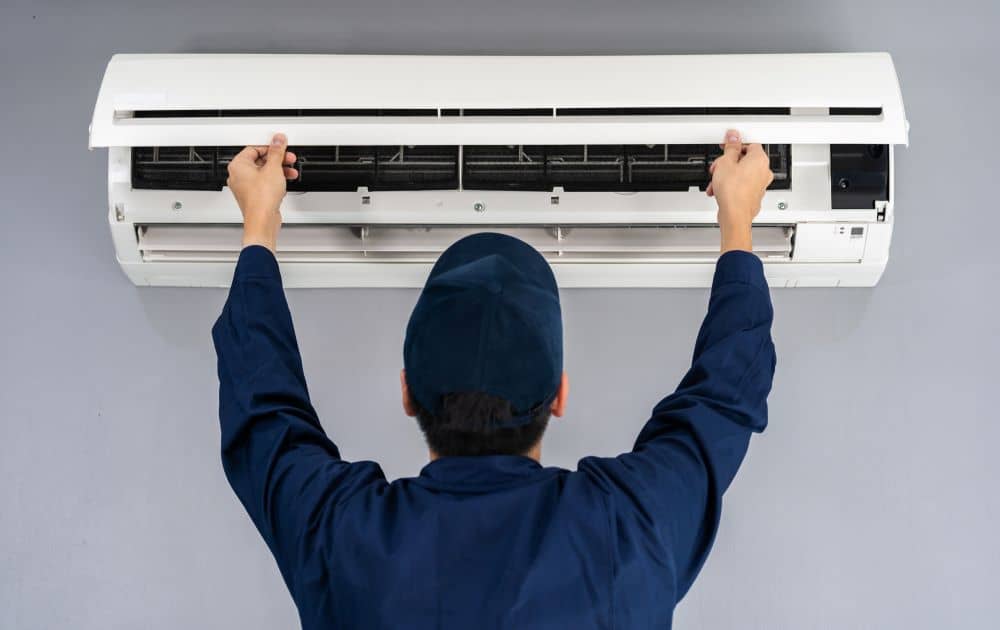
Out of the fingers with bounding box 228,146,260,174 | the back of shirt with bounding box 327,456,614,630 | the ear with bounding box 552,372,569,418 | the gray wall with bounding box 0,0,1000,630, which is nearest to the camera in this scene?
the back of shirt with bounding box 327,456,614,630

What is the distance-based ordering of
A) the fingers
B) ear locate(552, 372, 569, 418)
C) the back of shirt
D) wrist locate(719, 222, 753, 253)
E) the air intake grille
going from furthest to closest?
the air intake grille
the fingers
wrist locate(719, 222, 753, 253)
ear locate(552, 372, 569, 418)
the back of shirt

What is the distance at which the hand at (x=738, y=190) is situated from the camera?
1.21 meters

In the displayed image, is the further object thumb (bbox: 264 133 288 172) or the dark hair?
thumb (bbox: 264 133 288 172)

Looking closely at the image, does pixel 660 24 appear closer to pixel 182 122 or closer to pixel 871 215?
pixel 871 215

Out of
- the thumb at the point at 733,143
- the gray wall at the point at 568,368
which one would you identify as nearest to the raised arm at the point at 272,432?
the gray wall at the point at 568,368

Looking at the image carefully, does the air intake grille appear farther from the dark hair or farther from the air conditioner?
the dark hair

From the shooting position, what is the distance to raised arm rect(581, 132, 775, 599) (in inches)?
40.1

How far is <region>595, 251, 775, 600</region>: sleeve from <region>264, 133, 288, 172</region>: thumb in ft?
1.99

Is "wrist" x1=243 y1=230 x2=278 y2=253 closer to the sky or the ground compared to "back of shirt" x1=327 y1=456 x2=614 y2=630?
closer to the sky

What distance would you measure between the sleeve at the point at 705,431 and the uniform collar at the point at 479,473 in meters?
0.10

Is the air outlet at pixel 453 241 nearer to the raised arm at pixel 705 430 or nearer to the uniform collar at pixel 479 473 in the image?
the raised arm at pixel 705 430

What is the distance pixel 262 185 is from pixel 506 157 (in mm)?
375

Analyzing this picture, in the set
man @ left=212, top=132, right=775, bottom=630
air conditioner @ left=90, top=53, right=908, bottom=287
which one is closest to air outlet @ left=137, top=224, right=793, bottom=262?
air conditioner @ left=90, top=53, right=908, bottom=287

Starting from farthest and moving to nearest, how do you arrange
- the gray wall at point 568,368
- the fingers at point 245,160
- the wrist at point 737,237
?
1. the gray wall at point 568,368
2. the fingers at point 245,160
3. the wrist at point 737,237
